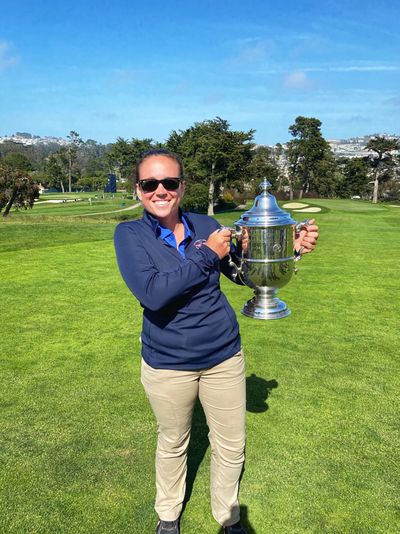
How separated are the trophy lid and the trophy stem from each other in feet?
1.34

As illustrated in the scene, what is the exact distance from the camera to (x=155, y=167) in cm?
231

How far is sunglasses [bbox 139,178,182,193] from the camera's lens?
7.54ft

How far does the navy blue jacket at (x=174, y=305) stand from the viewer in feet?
6.97

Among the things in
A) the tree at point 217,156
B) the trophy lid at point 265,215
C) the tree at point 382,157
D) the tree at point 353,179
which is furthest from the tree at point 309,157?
the trophy lid at point 265,215

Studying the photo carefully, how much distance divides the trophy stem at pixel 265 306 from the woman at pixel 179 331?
0.23 m

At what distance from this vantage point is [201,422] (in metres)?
3.73

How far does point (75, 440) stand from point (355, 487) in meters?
2.06

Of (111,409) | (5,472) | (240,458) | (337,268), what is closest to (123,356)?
(111,409)

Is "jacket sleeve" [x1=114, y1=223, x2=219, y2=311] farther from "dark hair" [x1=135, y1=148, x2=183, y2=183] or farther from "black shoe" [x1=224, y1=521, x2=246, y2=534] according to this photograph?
"black shoe" [x1=224, y1=521, x2=246, y2=534]

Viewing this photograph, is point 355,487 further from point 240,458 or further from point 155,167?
point 155,167

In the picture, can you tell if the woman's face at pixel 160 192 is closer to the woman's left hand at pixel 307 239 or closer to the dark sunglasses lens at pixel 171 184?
the dark sunglasses lens at pixel 171 184

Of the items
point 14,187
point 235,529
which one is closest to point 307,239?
point 235,529

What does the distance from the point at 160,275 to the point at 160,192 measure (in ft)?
1.59

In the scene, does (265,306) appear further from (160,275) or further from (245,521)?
(245,521)
